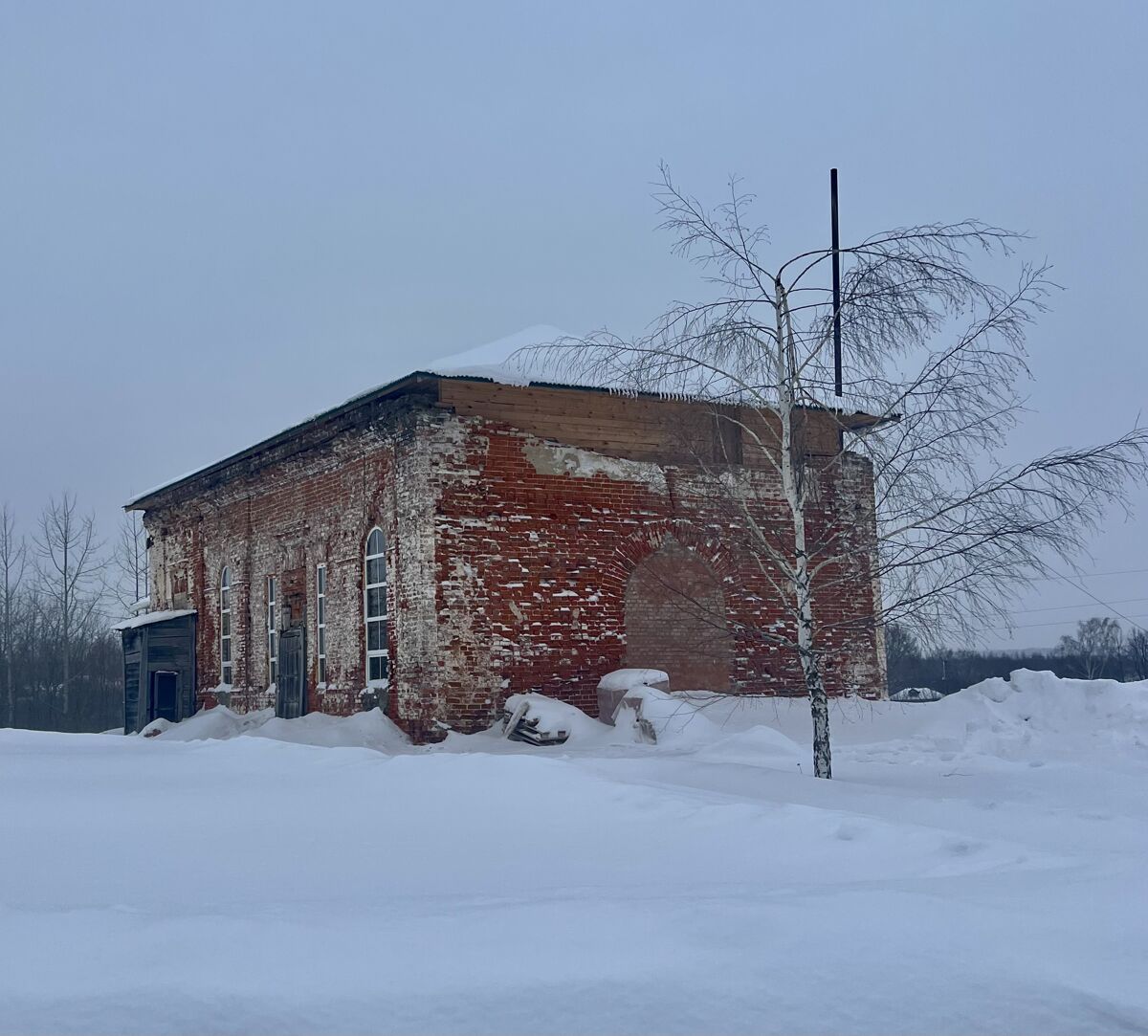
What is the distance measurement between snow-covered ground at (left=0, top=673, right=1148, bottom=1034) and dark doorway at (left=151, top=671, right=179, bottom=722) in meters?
14.9

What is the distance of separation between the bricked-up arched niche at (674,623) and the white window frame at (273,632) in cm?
627

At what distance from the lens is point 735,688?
53.8 feet

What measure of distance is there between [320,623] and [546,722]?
17.5 feet

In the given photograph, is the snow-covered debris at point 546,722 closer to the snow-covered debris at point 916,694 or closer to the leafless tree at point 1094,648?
the snow-covered debris at point 916,694

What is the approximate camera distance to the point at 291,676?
59.4 ft

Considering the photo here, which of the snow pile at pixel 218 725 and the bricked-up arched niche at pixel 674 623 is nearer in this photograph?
the bricked-up arched niche at pixel 674 623

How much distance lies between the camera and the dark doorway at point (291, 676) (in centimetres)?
1770

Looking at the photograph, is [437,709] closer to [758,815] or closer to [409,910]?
[758,815]

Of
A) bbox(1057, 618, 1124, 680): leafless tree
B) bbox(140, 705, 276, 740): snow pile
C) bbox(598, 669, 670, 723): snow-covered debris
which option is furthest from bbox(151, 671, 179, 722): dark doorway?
bbox(1057, 618, 1124, 680): leafless tree

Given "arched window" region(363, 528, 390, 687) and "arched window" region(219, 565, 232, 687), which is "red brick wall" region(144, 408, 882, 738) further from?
"arched window" region(219, 565, 232, 687)

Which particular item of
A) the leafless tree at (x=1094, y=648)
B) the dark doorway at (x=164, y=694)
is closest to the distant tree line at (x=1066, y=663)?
the leafless tree at (x=1094, y=648)

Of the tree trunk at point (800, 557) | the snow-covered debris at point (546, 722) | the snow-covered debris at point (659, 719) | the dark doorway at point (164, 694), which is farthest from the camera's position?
the dark doorway at point (164, 694)

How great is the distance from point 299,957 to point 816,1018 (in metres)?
1.64

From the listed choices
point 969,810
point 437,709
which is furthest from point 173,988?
point 437,709
